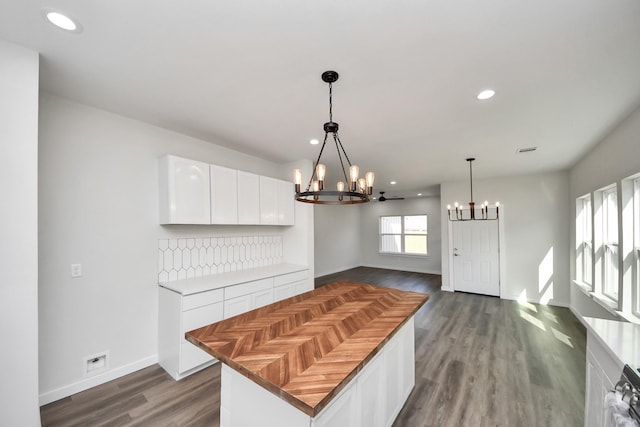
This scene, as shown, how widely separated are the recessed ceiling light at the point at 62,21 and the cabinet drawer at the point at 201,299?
2.11 metres

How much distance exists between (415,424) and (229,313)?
2004 millimetres

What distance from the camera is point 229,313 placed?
9.20 feet

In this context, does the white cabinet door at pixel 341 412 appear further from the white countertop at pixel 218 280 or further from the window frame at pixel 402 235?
the window frame at pixel 402 235

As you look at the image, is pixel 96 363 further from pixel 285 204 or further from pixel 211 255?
pixel 285 204

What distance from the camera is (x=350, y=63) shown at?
1.68 meters

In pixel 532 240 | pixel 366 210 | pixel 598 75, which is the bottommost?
pixel 532 240

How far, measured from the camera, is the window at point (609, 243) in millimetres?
3061

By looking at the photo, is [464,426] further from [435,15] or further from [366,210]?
[366,210]

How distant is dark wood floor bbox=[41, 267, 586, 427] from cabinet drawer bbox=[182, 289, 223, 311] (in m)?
0.73

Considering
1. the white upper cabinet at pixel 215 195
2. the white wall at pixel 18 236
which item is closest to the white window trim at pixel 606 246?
the white upper cabinet at pixel 215 195

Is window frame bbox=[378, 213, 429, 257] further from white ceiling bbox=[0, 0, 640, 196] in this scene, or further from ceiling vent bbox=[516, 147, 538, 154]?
white ceiling bbox=[0, 0, 640, 196]

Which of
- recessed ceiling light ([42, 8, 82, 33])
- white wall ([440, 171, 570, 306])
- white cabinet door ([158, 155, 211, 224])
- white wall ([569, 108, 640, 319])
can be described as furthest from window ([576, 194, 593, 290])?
recessed ceiling light ([42, 8, 82, 33])

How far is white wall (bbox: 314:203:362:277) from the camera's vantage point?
7.55 m

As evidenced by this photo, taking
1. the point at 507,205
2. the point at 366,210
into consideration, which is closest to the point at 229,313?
the point at 507,205
